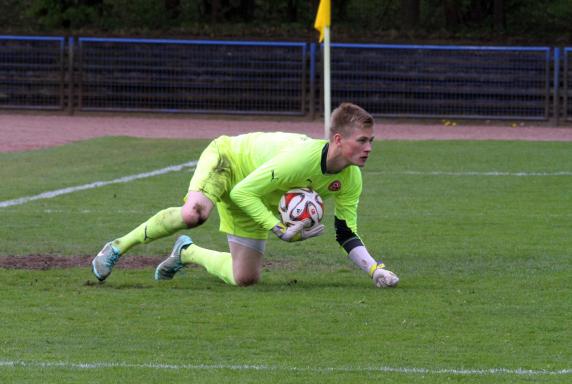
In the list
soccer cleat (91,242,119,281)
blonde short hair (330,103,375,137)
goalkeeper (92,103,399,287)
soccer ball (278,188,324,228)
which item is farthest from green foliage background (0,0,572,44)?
soccer ball (278,188,324,228)

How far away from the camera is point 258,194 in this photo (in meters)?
8.59

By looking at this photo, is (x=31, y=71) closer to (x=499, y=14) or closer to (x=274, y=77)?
(x=274, y=77)

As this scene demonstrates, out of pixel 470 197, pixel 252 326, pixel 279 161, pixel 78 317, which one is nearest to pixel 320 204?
pixel 279 161

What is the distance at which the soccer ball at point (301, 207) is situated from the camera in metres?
8.33

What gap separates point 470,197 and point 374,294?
22.0ft

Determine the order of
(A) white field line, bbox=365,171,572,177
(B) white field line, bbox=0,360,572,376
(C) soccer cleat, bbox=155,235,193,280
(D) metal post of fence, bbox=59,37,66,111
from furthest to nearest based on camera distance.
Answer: (D) metal post of fence, bbox=59,37,66,111 < (A) white field line, bbox=365,171,572,177 < (C) soccer cleat, bbox=155,235,193,280 < (B) white field line, bbox=0,360,572,376

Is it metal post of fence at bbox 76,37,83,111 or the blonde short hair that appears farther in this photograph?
metal post of fence at bbox 76,37,83,111

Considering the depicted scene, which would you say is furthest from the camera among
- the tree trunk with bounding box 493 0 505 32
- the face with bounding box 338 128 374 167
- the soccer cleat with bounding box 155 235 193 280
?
the tree trunk with bounding box 493 0 505 32

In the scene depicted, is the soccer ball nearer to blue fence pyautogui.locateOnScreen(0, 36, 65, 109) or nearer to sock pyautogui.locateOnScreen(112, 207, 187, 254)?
sock pyautogui.locateOnScreen(112, 207, 187, 254)

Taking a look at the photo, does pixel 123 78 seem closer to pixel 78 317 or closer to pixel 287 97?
pixel 287 97

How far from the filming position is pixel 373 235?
1227 cm

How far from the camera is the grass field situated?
6.64m

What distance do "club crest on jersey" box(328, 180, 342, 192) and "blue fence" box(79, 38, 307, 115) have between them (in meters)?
19.6

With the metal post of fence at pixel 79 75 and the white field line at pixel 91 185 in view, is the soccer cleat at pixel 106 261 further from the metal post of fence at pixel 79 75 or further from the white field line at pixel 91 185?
the metal post of fence at pixel 79 75
